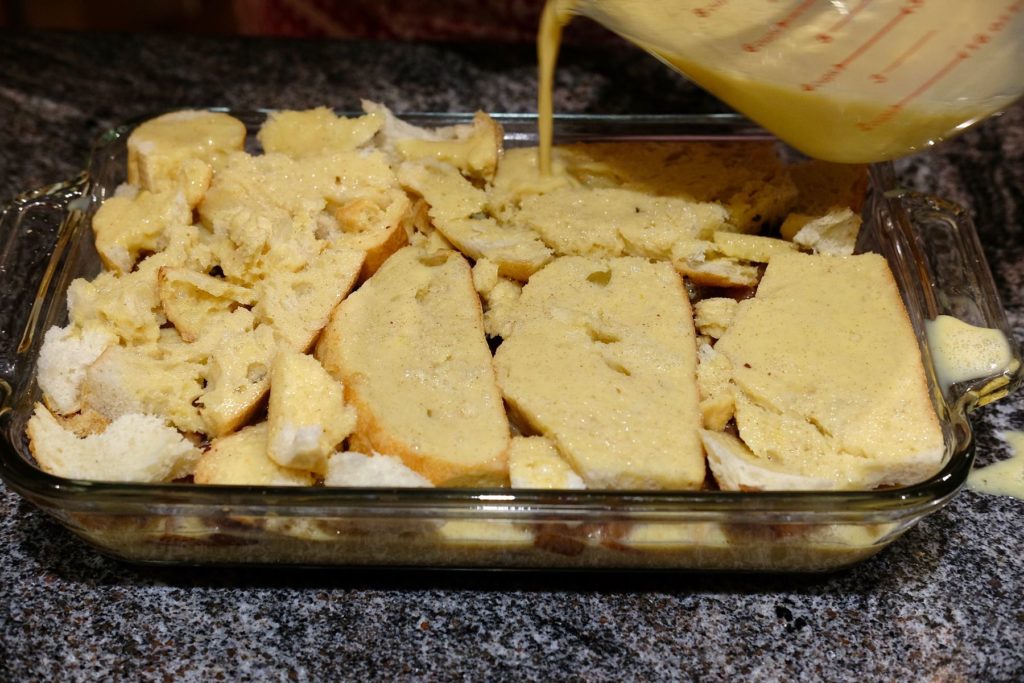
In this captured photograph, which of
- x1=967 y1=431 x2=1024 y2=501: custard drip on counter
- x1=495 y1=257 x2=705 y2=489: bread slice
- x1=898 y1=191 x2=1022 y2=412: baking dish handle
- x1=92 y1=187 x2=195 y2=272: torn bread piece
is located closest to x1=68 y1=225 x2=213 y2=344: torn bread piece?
x1=92 y1=187 x2=195 y2=272: torn bread piece

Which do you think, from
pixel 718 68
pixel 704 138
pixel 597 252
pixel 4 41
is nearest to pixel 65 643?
pixel 597 252

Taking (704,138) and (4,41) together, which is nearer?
(704,138)

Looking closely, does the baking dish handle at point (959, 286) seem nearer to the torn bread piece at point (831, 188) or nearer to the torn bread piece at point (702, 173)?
the torn bread piece at point (831, 188)

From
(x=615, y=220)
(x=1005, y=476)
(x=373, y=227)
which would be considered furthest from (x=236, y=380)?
(x=1005, y=476)

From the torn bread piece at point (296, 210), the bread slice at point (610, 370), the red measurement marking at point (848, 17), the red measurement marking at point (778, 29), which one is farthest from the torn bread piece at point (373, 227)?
the red measurement marking at point (848, 17)

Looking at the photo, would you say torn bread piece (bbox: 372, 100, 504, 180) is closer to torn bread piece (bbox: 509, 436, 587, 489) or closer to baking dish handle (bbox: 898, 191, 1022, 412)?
torn bread piece (bbox: 509, 436, 587, 489)

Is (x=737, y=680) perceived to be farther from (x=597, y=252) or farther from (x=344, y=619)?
(x=597, y=252)
